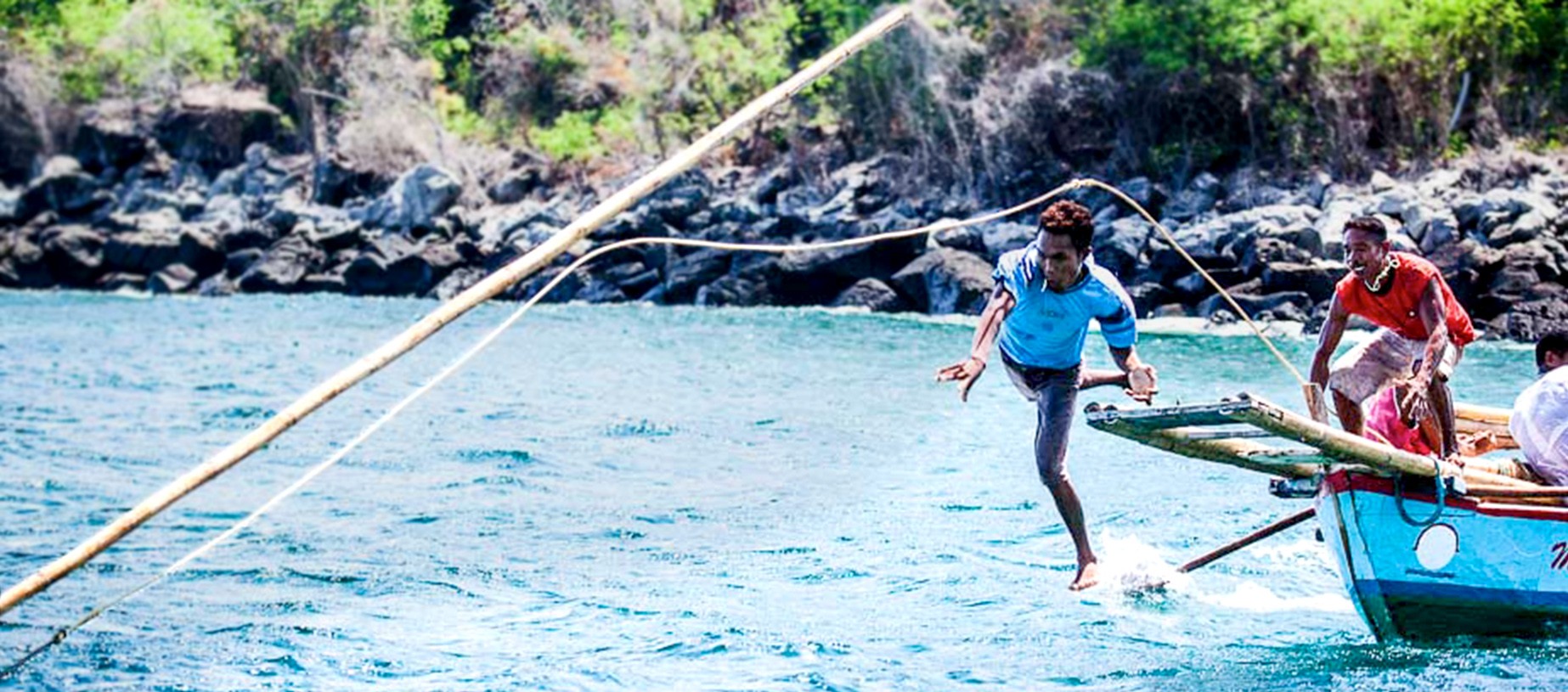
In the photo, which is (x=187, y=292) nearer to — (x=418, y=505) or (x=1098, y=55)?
(x=1098, y=55)

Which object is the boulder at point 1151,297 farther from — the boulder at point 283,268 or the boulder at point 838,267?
the boulder at point 283,268

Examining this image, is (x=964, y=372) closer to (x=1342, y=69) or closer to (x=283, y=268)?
(x=1342, y=69)

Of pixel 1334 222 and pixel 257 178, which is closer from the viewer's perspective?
pixel 1334 222

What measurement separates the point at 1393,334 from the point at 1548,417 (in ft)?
3.25

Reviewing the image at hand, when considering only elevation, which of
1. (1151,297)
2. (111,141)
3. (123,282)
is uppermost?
(111,141)

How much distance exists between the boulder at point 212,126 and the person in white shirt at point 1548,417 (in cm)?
4088

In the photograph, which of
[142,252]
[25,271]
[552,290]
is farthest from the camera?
[25,271]

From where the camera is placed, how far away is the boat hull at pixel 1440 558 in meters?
8.84

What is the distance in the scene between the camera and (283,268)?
1535 inches

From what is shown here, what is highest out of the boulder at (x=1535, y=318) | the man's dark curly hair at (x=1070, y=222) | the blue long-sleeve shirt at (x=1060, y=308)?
the man's dark curly hair at (x=1070, y=222)

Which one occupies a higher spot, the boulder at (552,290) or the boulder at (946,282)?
the boulder at (946,282)

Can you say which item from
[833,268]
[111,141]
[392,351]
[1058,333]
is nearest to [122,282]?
[111,141]

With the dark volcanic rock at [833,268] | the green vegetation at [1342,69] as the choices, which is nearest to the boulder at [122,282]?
the dark volcanic rock at [833,268]

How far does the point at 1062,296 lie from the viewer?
8859 millimetres
